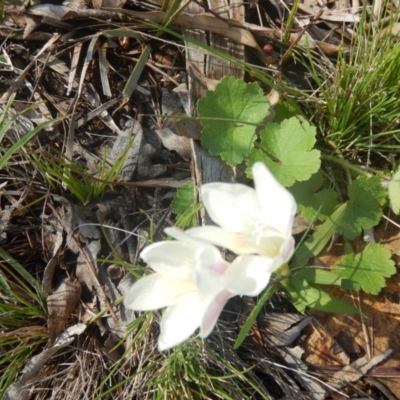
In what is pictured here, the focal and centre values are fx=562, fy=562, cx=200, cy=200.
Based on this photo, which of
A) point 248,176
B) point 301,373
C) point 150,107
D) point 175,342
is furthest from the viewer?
point 150,107

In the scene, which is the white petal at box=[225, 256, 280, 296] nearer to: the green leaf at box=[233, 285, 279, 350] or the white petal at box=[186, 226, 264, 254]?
the white petal at box=[186, 226, 264, 254]

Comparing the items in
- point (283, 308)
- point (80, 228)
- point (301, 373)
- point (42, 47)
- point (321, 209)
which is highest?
point (42, 47)

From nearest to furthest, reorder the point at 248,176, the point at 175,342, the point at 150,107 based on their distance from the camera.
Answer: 1. the point at 175,342
2. the point at 248,176
3. the point at 150,107

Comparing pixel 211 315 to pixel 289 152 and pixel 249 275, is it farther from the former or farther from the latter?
pixel 289 152

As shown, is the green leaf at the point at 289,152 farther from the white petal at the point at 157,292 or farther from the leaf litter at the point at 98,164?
the white petal at the point at 157,292

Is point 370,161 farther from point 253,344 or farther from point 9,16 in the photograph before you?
point 9,16

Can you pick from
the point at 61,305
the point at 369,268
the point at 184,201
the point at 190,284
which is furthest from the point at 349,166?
the point at 61,305

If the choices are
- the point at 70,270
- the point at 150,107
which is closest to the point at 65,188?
the point at 70,270
